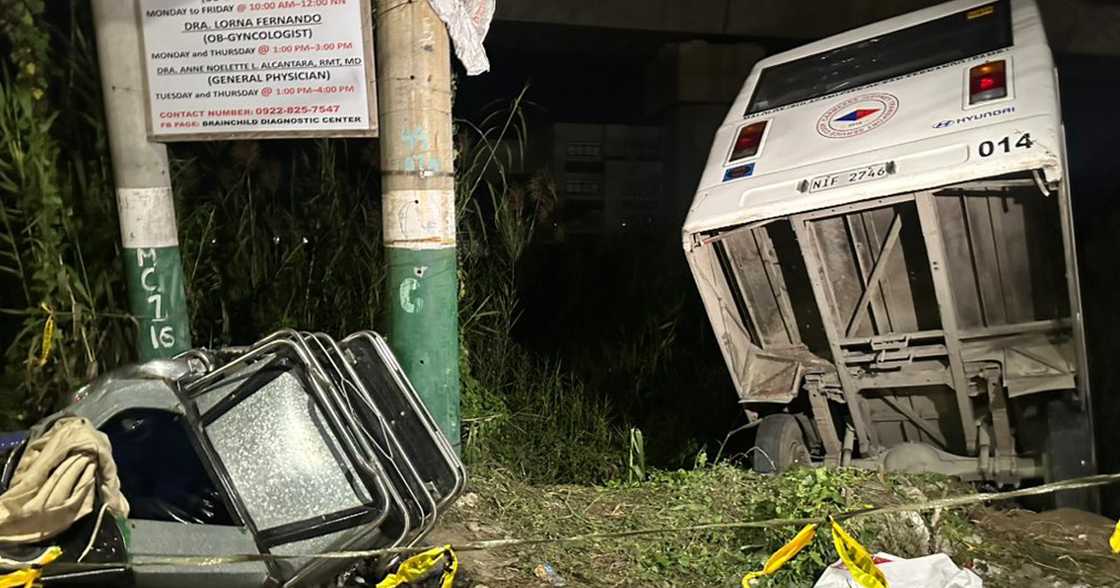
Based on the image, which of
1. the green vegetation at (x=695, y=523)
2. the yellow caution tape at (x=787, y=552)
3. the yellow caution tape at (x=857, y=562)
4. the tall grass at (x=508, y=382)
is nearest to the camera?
the yellow caution tape at (x=857, y=562)

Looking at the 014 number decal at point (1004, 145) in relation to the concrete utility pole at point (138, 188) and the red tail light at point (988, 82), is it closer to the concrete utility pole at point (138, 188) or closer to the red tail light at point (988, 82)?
the red tail light at point (988, 82)

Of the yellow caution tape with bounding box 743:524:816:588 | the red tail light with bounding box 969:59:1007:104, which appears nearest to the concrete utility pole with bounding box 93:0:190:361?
the yellow caution tape with bounding box 743:524:816:588

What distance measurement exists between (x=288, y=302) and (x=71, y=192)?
53.9 inches

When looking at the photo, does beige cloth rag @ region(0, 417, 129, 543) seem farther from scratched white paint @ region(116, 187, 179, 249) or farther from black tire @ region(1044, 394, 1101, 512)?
black tire @ region(1044, 394, 1101, 512)

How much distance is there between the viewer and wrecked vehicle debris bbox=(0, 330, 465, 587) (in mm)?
3064

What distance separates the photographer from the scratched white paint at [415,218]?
4348 millimetres

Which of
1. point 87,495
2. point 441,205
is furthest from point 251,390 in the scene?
point 441,205

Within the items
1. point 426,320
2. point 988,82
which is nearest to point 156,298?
point 426,320

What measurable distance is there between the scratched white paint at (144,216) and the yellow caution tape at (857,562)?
328 cm

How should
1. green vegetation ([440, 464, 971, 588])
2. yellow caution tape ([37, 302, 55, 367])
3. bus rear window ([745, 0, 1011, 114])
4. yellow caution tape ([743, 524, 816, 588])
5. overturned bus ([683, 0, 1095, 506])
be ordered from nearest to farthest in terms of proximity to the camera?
yellow caution tape ([743, 524, 816, 588]), green vegetation ([440, 464, 971, 588]), yellow caution tape ([37, 302, 55, 367]), overturned bus ([683, 0, 1095, 506]), bus rear window ([745, 0, 1011, 114])

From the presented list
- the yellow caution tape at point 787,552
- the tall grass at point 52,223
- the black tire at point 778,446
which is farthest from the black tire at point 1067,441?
the tall grass at point 52,223

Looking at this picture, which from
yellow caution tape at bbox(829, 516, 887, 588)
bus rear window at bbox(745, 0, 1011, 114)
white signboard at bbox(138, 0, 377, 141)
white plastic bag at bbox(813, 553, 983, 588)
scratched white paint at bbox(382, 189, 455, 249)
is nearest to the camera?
yellow caution tape at bbox(829, 516, 887, 588)

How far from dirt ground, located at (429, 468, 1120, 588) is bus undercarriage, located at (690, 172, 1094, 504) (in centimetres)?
45

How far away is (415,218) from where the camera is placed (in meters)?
4.36
